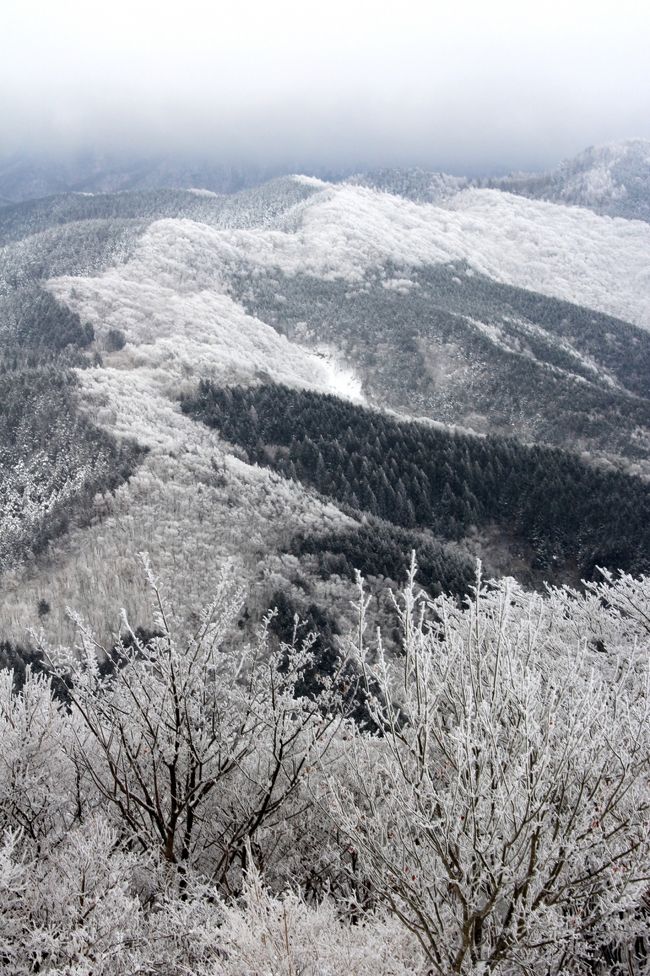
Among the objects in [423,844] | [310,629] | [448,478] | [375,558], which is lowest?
[448,478]

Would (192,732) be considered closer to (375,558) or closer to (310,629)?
(310,629)

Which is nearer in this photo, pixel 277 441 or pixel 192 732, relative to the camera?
pixel 192 732

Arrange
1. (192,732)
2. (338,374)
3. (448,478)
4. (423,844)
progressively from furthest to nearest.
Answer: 1. (338,374)
2. (448,478)
3. (192,732)
4. (423,844)

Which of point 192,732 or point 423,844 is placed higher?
point 423,844

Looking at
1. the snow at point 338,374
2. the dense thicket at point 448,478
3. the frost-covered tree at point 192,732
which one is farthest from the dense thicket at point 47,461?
the snow at point 338,374

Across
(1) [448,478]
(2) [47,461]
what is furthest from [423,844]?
(1) [448,478]

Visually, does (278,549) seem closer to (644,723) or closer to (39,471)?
(39,471)

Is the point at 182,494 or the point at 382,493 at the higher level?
the point at 182,494

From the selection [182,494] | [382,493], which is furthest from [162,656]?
[382,493]
